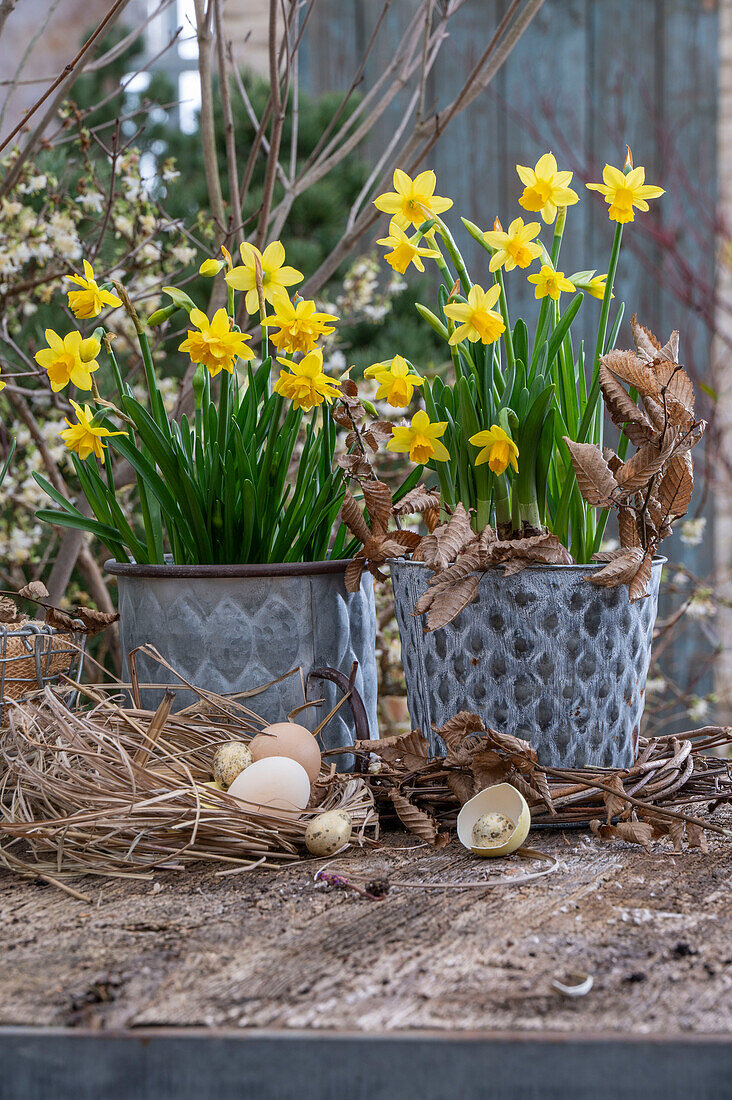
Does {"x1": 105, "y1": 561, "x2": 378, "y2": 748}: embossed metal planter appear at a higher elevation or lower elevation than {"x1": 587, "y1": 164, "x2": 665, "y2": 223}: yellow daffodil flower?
lower

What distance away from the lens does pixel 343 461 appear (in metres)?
0.79

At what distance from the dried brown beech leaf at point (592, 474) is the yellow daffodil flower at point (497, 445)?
4 cm

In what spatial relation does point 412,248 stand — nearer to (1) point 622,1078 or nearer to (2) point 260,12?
(1) point 622,1078

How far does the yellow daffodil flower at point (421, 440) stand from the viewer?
0.73 m

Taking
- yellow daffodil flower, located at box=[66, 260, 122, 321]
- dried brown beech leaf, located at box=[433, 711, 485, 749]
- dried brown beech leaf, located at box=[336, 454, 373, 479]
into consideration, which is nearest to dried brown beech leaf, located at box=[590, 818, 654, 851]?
dried brown beech leaf, located at box=[433, 711, 485, 749]

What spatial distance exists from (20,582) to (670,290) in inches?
65.3

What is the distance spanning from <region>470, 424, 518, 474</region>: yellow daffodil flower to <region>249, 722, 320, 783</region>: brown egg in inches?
9.7

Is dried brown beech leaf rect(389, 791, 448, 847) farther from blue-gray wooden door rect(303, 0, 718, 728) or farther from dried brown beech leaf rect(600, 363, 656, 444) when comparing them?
blue-gray wooden door rect(303, 0, 718, 728)

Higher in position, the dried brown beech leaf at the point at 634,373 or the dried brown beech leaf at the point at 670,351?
the dried brown beech leaf at the point at 670,351

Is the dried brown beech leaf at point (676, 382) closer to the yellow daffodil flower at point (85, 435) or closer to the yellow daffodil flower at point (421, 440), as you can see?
the yellow daffodil flower at point (421, 440)

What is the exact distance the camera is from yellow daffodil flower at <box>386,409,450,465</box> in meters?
0.73

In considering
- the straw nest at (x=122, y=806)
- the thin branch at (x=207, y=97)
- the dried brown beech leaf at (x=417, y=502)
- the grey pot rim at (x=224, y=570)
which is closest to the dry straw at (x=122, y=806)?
the straw nest at (x=122, y=806)

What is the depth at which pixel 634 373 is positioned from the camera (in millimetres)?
713

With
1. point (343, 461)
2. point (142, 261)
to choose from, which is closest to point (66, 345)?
point (343, 461)
